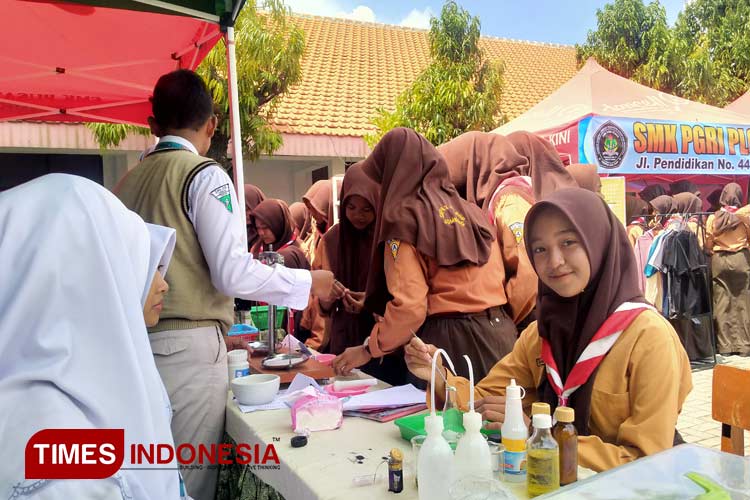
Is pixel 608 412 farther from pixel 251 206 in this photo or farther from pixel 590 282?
pixel 251 206

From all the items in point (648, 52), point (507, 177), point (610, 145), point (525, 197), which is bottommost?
point (525, 197)

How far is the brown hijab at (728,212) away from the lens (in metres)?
6.61

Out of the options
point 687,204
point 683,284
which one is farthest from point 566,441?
point 687,204

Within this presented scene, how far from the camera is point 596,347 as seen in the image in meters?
1.55

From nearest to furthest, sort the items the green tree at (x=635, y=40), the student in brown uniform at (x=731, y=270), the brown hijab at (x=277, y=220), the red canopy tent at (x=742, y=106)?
the brown hijab at (x=277, y=220) → the student in brown uniform at (x=731, y=270) → the green tree at (x=635, y=40) → the red canopy tent at (x=742, y=106)

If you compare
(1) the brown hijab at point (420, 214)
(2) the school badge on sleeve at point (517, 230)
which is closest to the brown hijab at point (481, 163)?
(2) the school badge on sleeve at point (517, 230)

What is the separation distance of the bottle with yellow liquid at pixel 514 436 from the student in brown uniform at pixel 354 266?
4.81 feet

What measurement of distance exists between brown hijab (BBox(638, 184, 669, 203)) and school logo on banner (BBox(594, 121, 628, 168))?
239cm

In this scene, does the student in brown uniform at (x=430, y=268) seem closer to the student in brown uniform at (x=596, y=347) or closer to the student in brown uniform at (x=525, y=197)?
the student in brown uniform at (x=525, y=197)

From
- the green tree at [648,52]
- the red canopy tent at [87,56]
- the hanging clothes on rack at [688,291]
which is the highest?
the green tree at [648,52]

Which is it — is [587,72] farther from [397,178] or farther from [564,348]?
[564,348]

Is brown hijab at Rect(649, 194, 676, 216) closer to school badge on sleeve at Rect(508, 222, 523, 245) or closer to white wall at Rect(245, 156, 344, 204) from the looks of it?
school badge on sleeve at Rect(508, 222, 523, 245)

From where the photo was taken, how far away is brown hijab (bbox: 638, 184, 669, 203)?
794cm

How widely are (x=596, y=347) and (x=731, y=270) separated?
6.45m
